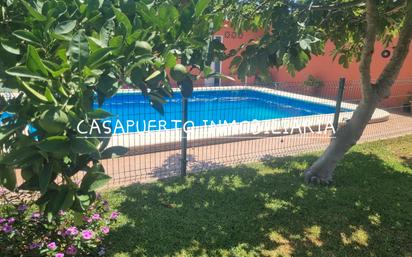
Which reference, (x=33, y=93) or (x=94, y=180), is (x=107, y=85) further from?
(x=94, y=180)

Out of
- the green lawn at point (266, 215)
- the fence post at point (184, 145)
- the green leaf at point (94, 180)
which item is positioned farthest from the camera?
the fence post at point (184, 145)

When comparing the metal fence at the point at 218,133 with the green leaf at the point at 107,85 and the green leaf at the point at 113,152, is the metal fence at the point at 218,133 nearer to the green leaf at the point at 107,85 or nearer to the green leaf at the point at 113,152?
the green leaf at the point at 113,152

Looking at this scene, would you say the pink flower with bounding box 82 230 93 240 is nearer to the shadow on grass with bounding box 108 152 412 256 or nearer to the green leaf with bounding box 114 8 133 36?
the shadow on grass with bounding box 108 152 412 256

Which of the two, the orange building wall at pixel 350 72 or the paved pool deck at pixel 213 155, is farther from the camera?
the orange building wall at pixel 350 72

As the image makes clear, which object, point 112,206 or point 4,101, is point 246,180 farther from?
point 4,101

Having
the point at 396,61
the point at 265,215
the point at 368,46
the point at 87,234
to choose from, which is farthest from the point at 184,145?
the point at 396,61

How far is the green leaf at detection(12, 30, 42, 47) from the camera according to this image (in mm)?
1169

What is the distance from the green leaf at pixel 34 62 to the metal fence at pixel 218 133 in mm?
2710

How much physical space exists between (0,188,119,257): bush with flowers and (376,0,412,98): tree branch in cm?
410

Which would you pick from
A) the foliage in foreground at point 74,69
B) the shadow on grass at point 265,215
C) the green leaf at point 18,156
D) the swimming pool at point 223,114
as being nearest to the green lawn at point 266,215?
the shadow on grass at point 265,215

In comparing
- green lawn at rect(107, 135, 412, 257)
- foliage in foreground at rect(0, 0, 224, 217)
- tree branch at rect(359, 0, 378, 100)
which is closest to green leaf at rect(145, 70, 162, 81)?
foliage in foreground at rect(0, 0, 224, 217)

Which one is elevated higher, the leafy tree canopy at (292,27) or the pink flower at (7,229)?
the leafy tree canopy at (292,27)

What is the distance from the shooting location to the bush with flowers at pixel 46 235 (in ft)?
9.54

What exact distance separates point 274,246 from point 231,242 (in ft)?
1.51
